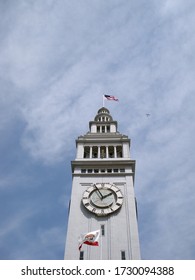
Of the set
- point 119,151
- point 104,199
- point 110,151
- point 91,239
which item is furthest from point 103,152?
point 91,239

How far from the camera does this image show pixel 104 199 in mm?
44688

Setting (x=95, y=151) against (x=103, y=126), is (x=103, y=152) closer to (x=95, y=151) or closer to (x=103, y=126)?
(x=95, y=151)

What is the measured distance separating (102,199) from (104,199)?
26cm

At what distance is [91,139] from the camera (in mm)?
56406

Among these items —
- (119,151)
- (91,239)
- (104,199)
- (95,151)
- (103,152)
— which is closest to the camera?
(91,239)

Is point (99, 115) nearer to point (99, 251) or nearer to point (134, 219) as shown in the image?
point (134, 219)

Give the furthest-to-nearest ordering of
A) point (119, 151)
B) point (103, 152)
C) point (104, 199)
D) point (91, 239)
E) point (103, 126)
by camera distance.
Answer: point (103, 126) → point (119, 151) → point (103, 152) → point (104, 199) → point (91, 239)

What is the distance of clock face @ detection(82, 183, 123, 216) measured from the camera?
43.3m

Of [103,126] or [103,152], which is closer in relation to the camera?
[103,152]

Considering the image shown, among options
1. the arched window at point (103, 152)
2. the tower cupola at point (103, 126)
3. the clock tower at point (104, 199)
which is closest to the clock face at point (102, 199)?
the clock tower at point (104, 199)

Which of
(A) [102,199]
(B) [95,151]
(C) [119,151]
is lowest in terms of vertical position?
(A) [102,199]

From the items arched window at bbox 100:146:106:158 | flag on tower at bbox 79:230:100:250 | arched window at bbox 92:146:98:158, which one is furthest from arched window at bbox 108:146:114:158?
flag on tower at bbox 79:230:100:250

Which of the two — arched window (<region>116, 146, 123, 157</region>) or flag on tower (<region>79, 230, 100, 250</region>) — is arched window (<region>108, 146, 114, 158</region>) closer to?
arched window (<region>116, 146, 123, 157</region>)
